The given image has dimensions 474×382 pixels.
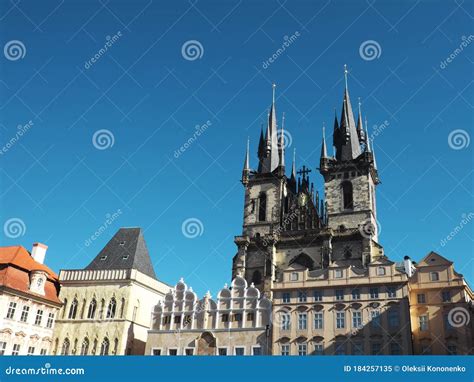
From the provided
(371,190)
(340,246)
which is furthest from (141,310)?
(371,190)

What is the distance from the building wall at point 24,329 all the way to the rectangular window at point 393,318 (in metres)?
26.9

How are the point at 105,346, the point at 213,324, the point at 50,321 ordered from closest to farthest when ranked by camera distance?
the point at 213,324 → the point at 105,346 → the point at 50,321

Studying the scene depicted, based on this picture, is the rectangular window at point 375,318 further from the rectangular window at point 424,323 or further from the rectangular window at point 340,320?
the rectangular window at point 424,323

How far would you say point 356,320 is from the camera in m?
39.1

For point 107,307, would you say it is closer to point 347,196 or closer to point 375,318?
point 375,318

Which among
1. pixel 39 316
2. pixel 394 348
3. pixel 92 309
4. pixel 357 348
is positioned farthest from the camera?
pixel 92 309

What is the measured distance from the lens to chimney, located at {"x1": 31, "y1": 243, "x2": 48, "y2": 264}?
47.7m

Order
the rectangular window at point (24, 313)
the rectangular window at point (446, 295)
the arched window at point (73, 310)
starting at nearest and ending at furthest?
the rectangular window at point (446, 295), the rectangular window at point (24, 313), the arched window at point (73, 310)

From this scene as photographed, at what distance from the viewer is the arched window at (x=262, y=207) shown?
2432 inches

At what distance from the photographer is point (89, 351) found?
4175cm

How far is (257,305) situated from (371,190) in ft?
80.8

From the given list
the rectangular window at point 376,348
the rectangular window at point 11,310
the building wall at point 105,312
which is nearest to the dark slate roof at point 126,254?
the building wall at point 105,312

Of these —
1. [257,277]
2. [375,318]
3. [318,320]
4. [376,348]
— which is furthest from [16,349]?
[375,318]

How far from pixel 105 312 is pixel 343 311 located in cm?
1922
